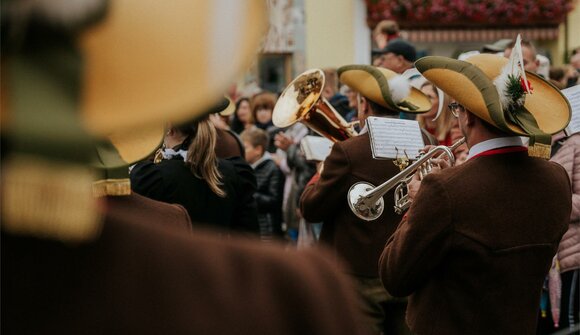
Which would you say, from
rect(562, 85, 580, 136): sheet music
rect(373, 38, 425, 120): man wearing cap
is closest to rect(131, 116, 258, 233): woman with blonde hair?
rect(562, 85, 580, 136): sheet music

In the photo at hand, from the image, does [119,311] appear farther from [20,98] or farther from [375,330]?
[375,330]

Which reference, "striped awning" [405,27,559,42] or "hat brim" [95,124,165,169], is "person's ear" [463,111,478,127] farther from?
"striped awning" [405,27,559,42]

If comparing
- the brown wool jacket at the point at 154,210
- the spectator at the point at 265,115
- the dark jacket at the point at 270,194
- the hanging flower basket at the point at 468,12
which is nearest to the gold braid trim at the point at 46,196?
the brown wool jacket at the point at 154,210

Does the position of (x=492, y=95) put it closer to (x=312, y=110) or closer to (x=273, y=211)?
(x=312, y=110)

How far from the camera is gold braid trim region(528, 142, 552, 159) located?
111 inches

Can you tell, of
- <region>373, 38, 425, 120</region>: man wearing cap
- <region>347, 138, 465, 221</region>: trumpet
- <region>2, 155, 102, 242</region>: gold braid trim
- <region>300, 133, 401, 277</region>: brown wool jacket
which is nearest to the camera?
<region>2, 155, 102, 242</region>: gold braid trim

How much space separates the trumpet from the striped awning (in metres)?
10.8

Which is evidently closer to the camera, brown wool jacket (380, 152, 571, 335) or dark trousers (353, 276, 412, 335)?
brown wool jacket (380, 152, 571, 335)

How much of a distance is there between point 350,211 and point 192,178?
797 mm

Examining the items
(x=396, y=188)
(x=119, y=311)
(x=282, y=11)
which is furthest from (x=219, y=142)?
(x=282, y=11)

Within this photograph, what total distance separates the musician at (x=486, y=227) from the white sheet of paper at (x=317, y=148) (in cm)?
243

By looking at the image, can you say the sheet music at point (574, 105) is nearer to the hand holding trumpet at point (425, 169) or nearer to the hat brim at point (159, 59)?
the hand holding trumpet at point (425, 169)

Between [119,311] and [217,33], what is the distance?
0.25 meters

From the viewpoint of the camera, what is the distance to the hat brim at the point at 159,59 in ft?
2.40
